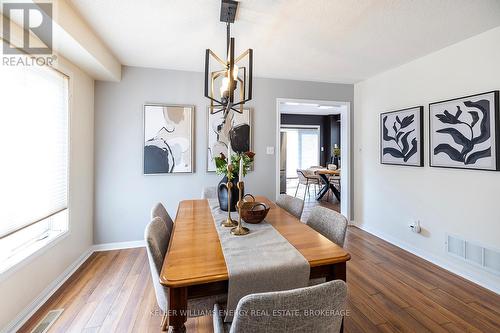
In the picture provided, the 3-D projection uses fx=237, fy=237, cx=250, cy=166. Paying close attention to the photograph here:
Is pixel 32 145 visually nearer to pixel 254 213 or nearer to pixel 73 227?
pixel 73 227

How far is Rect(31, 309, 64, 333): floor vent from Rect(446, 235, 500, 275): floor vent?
11.7 feet

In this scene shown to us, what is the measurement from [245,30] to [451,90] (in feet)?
7.14

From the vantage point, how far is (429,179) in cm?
267

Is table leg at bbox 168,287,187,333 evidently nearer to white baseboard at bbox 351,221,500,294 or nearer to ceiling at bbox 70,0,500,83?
ceiling at bbox 70,0,500,83

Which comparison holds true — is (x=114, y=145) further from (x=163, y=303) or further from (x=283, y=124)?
(x=283, y=124)

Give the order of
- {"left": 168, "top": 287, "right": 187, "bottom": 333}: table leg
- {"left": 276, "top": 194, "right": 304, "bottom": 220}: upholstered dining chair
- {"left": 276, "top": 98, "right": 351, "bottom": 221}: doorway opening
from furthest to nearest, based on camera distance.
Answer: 1. {"left": 276, "top": 98, "right": 351, "bottom": 221}: doorway opening
2. {"left": 276, "top": 194, "right": 304, "bottom": 220}: upholstered dining chair
3. {"left": 168, "top": 287, "right": 187, "bottom": 333}: table leg

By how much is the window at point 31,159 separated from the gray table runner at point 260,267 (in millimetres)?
1528

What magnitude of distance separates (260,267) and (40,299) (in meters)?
2.00

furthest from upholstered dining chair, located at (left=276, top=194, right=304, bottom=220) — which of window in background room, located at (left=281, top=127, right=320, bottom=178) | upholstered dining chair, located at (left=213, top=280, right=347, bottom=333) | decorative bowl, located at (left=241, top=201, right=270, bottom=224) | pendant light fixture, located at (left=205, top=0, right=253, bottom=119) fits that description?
window in background room, located at (left=281, top=127, right=320, bottom=178)

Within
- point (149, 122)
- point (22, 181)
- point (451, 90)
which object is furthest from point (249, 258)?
point (451, 90)

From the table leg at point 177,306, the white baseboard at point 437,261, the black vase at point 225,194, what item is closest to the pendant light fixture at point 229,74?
the black vase at point 225,194

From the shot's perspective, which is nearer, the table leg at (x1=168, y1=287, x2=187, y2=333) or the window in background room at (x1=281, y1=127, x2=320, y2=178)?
the table leg at (x1=168, y1=287, x2=187, y2=333)

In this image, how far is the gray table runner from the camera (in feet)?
3.19

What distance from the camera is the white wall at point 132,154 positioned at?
9.50 ft
